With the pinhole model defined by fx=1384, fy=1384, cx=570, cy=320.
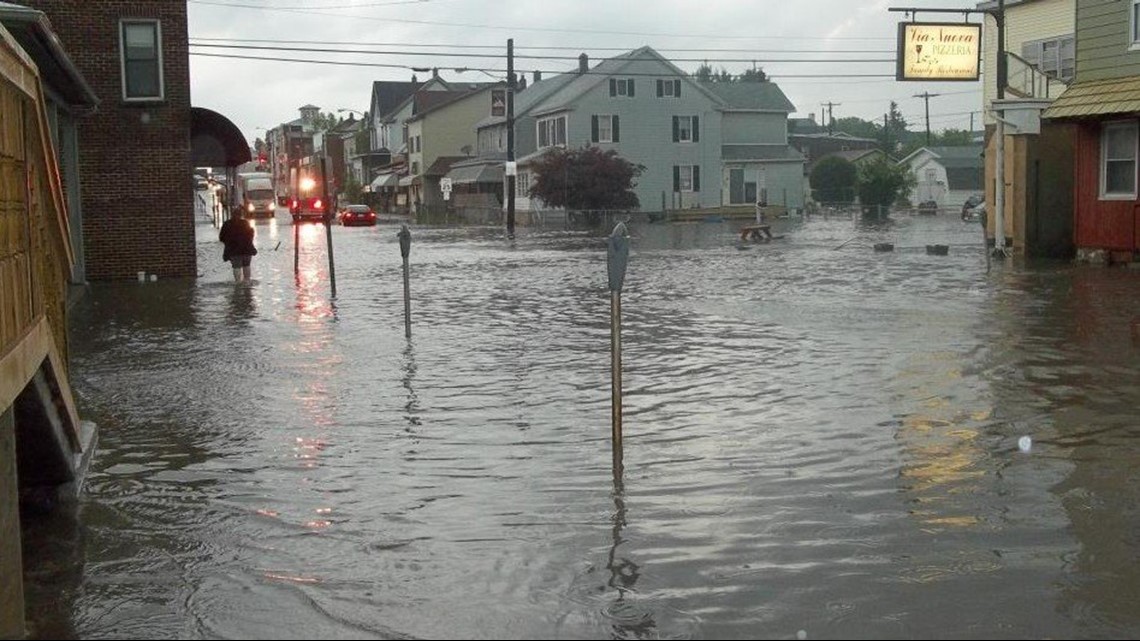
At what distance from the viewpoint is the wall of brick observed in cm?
2780

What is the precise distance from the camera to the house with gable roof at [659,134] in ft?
249

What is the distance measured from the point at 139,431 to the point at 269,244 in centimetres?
3853

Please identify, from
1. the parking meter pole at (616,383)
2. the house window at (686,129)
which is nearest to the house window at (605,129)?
the house window at (686,129)

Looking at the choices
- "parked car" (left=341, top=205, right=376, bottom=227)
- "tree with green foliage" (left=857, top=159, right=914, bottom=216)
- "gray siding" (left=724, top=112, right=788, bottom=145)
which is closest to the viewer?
"parked car" (left=341, top=205, right=376, bottom=227)

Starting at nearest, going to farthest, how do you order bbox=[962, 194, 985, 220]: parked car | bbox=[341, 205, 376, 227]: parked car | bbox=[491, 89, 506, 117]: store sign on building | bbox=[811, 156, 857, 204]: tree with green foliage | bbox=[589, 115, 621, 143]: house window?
bbox=[962, 194, 985, 220]: parked car → bbox=[341, 205, 376, 227]: parked car → bbox=[589, 115, 621, 143]: house window → bbox=[491, 89, 506, 117]: store sign on building → bbox=[811, 156, 857, 204]: tree with green foliage

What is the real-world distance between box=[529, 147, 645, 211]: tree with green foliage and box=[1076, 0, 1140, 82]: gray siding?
40.8 meters

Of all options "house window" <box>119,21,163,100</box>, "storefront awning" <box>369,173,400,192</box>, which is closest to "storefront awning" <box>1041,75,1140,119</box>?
"house window" <box>119,21,163,100</box>

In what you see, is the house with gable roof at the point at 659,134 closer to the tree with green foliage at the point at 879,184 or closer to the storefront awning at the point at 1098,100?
the tree with green foliage at the point at 879,184

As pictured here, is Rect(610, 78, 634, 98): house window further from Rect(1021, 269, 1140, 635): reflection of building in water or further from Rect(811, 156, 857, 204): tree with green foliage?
Rect(1021, 269, 1140, 635): reflection of building in water

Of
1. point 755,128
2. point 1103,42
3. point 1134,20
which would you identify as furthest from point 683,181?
point 1134,20

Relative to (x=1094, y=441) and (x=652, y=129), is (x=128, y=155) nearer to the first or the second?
(x=1094, y=441)

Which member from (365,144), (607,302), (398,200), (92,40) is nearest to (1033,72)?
(607,302)

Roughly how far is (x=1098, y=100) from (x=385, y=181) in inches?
3441

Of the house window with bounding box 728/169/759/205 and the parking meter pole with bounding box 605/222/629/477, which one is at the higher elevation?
the house window with bounding box 728/169/759/205
